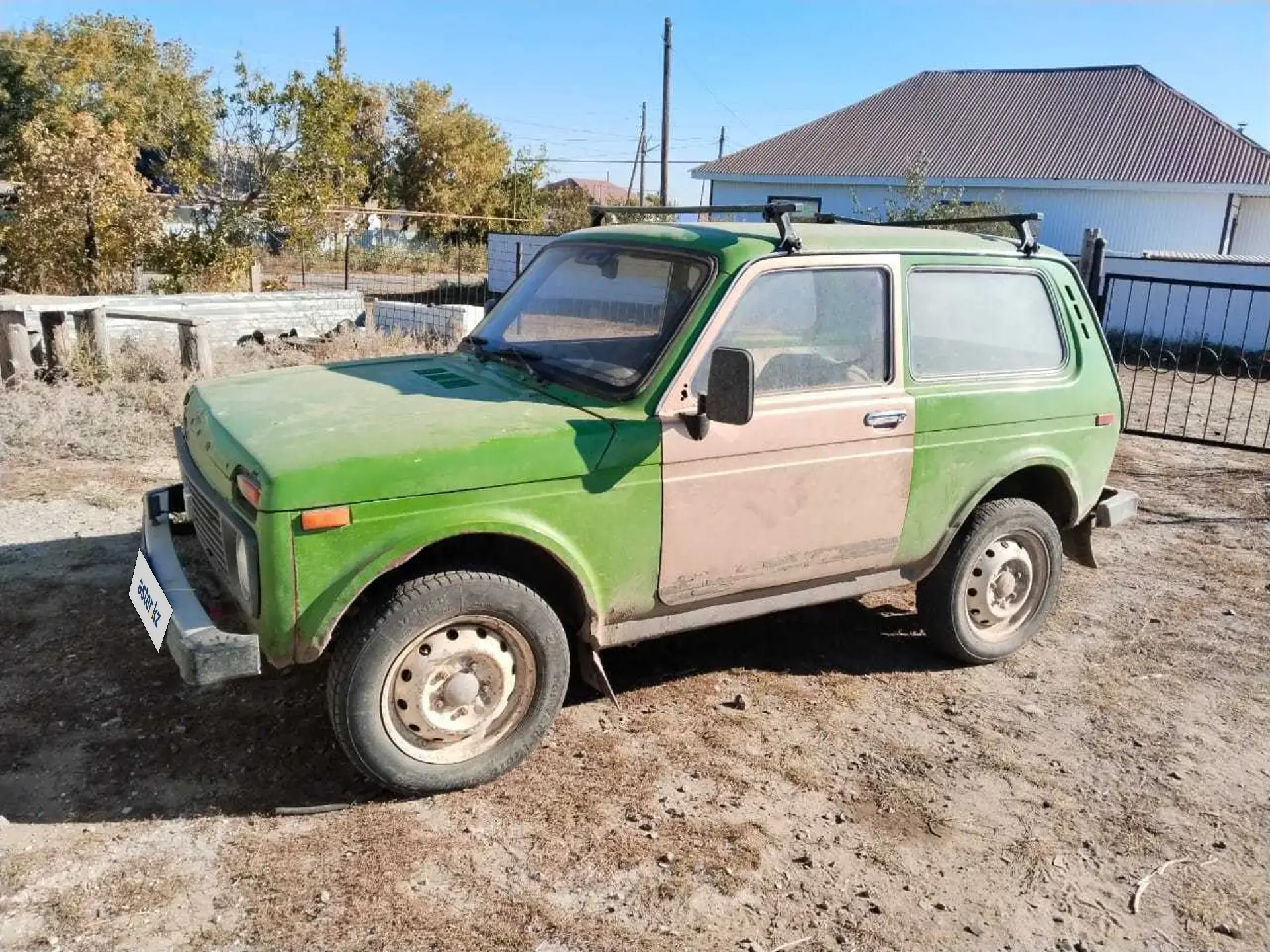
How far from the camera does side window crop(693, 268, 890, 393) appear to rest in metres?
3.93

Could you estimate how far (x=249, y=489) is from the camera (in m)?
3.18

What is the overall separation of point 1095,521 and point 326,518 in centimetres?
396

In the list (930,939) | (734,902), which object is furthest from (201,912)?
(930,939)

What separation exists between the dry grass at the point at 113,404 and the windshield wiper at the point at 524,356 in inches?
167

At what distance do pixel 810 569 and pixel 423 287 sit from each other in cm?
1946

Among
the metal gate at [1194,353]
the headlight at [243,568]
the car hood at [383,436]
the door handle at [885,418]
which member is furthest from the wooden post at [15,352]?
the metal gate at [1194,353]

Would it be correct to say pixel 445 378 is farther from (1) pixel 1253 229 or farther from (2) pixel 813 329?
(1) pixel 1253 229

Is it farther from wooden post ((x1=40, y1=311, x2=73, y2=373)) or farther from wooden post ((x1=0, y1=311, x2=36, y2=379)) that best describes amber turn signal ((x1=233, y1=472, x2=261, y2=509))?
wooden post ((x1=40, y1=311, x2=73, y2=373))

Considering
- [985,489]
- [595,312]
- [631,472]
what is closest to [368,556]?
[631,472]

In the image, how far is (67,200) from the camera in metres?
12.8

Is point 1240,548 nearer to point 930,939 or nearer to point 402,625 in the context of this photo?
point 930,939

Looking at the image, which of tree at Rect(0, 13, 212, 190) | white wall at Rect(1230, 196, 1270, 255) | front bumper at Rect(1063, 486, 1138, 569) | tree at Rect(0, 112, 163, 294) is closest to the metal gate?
front bumper at Rect(1063, 486, 1138, 569)

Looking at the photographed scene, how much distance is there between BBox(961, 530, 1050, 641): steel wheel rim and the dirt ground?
0.71 feet

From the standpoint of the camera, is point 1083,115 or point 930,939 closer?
point 930,939
